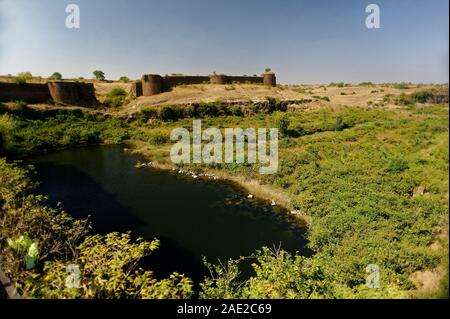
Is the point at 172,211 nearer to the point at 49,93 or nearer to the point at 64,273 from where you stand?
the point at 64,273

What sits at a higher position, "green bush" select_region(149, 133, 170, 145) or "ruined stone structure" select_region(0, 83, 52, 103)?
"ruined stone structure" select_region(0, 83, 52, 103)

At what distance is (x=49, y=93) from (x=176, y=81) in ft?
64.0

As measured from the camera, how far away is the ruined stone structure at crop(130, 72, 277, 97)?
4897 centimetres

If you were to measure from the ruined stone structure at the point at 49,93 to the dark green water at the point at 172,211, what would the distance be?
19.7 m

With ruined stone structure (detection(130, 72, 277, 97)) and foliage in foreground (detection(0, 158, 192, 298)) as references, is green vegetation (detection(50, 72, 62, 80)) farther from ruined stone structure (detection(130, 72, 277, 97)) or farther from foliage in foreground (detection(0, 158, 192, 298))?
foliage in foreground (detection(0, 158, 192, 298))

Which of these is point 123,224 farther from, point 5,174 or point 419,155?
point 419,155

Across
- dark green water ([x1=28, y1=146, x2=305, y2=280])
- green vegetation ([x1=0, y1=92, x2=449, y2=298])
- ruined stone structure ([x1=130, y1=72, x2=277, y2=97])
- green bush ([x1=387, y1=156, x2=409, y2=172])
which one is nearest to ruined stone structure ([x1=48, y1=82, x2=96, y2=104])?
ruined stone structure ([x1=130, y1=72, x2=277, y2=97])

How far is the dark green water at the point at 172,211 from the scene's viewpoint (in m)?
14.2

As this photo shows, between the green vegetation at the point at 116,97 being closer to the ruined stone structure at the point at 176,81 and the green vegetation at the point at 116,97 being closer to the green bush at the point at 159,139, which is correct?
the ruined stone structure at the point at 176,81

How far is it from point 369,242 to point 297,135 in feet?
74.0

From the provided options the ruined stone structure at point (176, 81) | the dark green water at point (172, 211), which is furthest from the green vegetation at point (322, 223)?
the ruined stone structure at point (176, 81)

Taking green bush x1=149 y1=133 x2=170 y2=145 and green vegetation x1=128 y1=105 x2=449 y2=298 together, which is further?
green bush x1=149 y1=133 x2=170 y2=145

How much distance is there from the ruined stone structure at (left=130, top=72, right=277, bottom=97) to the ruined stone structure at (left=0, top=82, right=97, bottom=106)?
7.44 meters
